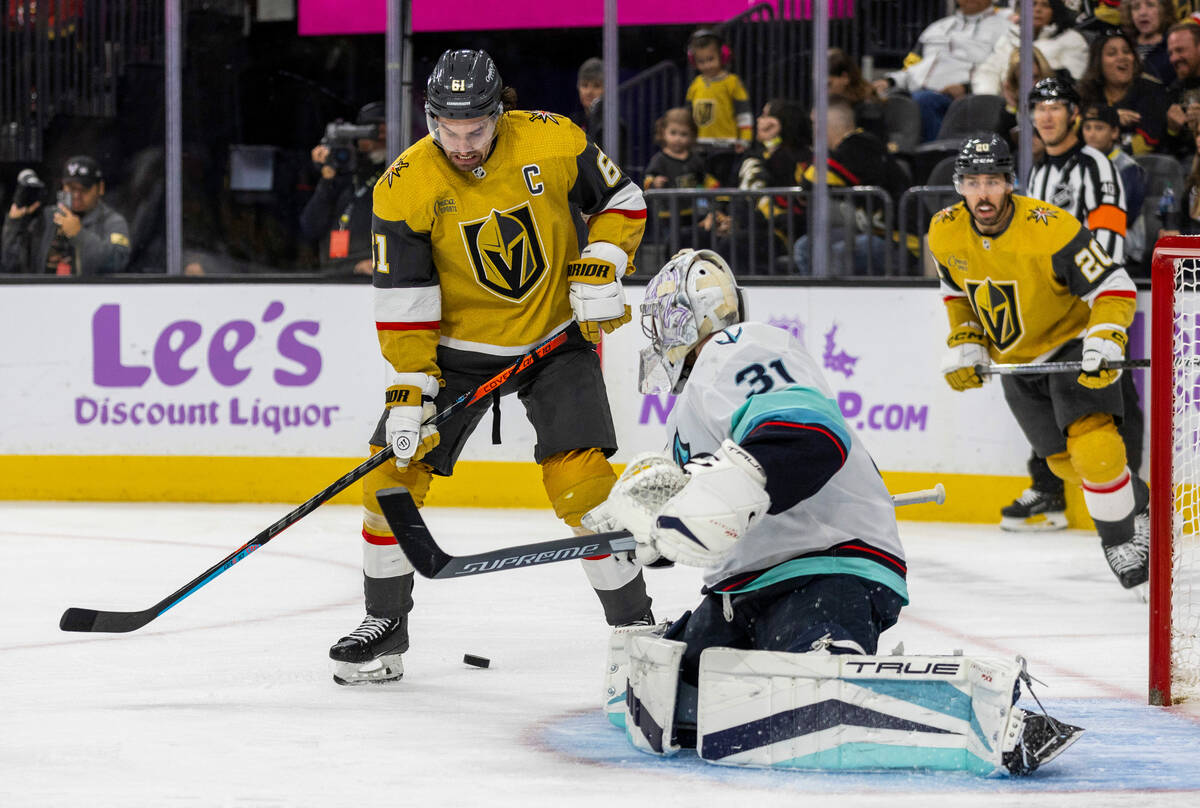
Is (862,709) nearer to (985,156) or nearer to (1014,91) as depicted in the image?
(985,156)

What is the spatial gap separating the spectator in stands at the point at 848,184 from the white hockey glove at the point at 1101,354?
1.76m

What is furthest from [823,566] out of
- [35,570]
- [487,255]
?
[35,570]

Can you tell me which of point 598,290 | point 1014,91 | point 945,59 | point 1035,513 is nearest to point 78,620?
point 598,290

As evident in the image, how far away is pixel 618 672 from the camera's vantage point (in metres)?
2.69

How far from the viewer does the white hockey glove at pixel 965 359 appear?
4.55 m

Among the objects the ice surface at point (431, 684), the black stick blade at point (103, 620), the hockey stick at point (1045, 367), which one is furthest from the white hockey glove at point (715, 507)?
the hockey stick at point (1045, 367)

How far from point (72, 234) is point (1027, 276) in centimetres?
378

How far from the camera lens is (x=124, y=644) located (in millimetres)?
3561

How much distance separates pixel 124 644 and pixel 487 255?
117 cm

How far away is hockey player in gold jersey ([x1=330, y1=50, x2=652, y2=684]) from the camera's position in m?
3.17

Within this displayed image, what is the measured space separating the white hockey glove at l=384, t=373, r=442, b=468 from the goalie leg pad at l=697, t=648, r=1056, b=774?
949 millimetres

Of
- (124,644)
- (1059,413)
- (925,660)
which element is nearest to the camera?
(925,660)

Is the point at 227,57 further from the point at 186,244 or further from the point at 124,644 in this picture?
the point at 124,644

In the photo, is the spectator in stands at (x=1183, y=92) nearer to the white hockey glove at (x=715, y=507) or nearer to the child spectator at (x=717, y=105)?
the child spectator at (x=717, y=105)
